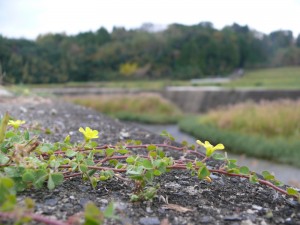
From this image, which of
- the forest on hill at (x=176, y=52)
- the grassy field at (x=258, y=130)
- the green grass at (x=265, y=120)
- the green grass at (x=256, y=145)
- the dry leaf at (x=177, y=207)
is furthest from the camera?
the forest on hill at (x=176, y=52)

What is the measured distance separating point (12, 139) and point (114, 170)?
0.28 meters

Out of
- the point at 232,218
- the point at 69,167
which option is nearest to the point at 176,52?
the point at 69,167

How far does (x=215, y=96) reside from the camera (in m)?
14.9

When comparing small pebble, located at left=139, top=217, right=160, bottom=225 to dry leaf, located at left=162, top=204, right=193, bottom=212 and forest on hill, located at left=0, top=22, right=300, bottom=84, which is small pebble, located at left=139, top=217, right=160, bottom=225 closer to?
dry leaf, located at left=162, top=204, right=193, bottom=212

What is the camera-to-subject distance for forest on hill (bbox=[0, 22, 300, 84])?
14.4m

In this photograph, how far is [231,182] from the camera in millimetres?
1267

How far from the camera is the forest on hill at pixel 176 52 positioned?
47.3 ft

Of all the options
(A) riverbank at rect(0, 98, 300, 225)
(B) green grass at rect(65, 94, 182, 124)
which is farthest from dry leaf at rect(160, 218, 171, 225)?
(B) green grass at rect(65, 94, 182, 124)

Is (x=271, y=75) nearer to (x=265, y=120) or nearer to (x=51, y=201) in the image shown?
(x=265, y=120)

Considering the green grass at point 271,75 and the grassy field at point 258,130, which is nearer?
the grassy field at point 258,130

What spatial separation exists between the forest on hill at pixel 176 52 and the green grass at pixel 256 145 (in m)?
4.22

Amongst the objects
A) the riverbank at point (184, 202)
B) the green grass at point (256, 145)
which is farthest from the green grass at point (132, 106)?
the riverbank at point (184, 202)

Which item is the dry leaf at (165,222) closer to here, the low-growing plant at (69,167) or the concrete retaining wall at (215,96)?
the low-growing plant at (69,167)

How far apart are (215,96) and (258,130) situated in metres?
6.10
